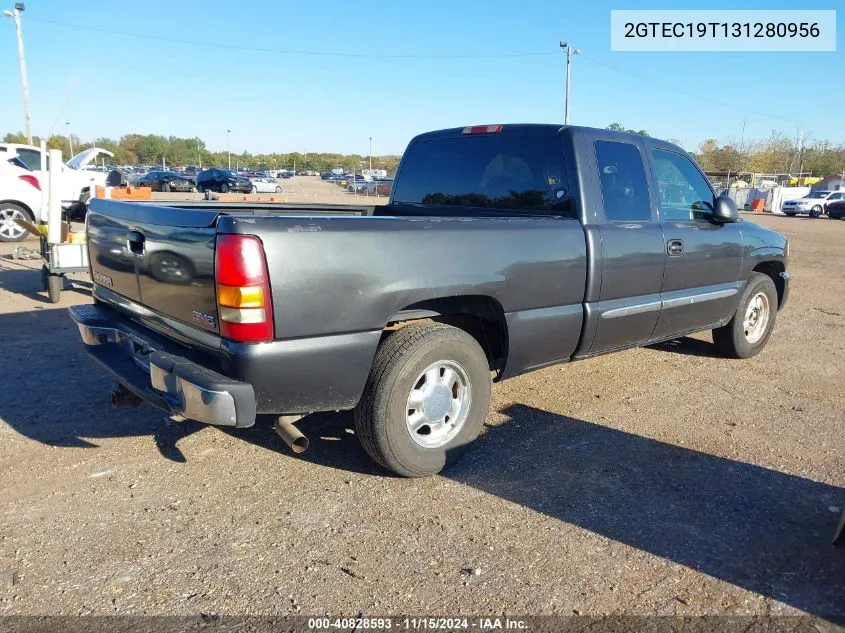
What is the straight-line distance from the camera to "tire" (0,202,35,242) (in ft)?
41.4

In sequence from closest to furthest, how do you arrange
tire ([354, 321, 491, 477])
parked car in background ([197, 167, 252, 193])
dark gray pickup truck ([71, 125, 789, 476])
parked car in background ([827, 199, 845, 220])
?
dark gray pickup truck ([71, 125, 789, 476])
tire ([354, 321, 491, 477])
parked car in background ([827, 199, 845, 220])
parked car in background ([197, 167, 252, 193])

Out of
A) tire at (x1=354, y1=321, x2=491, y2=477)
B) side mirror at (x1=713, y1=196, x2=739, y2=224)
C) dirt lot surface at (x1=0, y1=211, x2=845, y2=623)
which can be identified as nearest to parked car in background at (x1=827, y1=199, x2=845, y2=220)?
dirt lot surface at (x1=0, y1=211, x2=845, y2=623)

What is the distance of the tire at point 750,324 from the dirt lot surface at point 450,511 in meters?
0.86

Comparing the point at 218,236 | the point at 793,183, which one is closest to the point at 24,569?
the point at 218,236

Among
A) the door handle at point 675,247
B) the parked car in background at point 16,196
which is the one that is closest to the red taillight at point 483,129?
the door handle at point 675,247

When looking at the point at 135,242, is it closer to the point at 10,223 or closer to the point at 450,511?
the point at 450,511

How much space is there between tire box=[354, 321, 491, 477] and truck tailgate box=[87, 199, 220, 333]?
0.86 metres

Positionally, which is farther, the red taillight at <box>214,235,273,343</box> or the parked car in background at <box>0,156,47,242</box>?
the parked car in background at <box>0,156,47,242</box>

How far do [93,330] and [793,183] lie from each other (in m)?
63.6

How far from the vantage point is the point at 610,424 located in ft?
14.2

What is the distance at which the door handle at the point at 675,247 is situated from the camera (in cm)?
462

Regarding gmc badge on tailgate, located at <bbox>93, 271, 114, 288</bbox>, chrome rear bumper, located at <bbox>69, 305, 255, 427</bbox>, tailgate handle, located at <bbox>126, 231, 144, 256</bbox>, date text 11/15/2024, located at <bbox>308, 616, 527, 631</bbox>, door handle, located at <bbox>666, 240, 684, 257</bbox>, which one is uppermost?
tailgate handle, located at <bbox>126, 231, 144, 256</bbox>

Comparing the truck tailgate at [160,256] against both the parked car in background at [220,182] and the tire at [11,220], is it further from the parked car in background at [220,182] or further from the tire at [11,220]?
the parked car in background at [220,182]

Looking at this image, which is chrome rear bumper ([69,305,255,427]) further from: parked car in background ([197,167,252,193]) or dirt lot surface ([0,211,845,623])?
parked car in background ([197,167,252,193])
